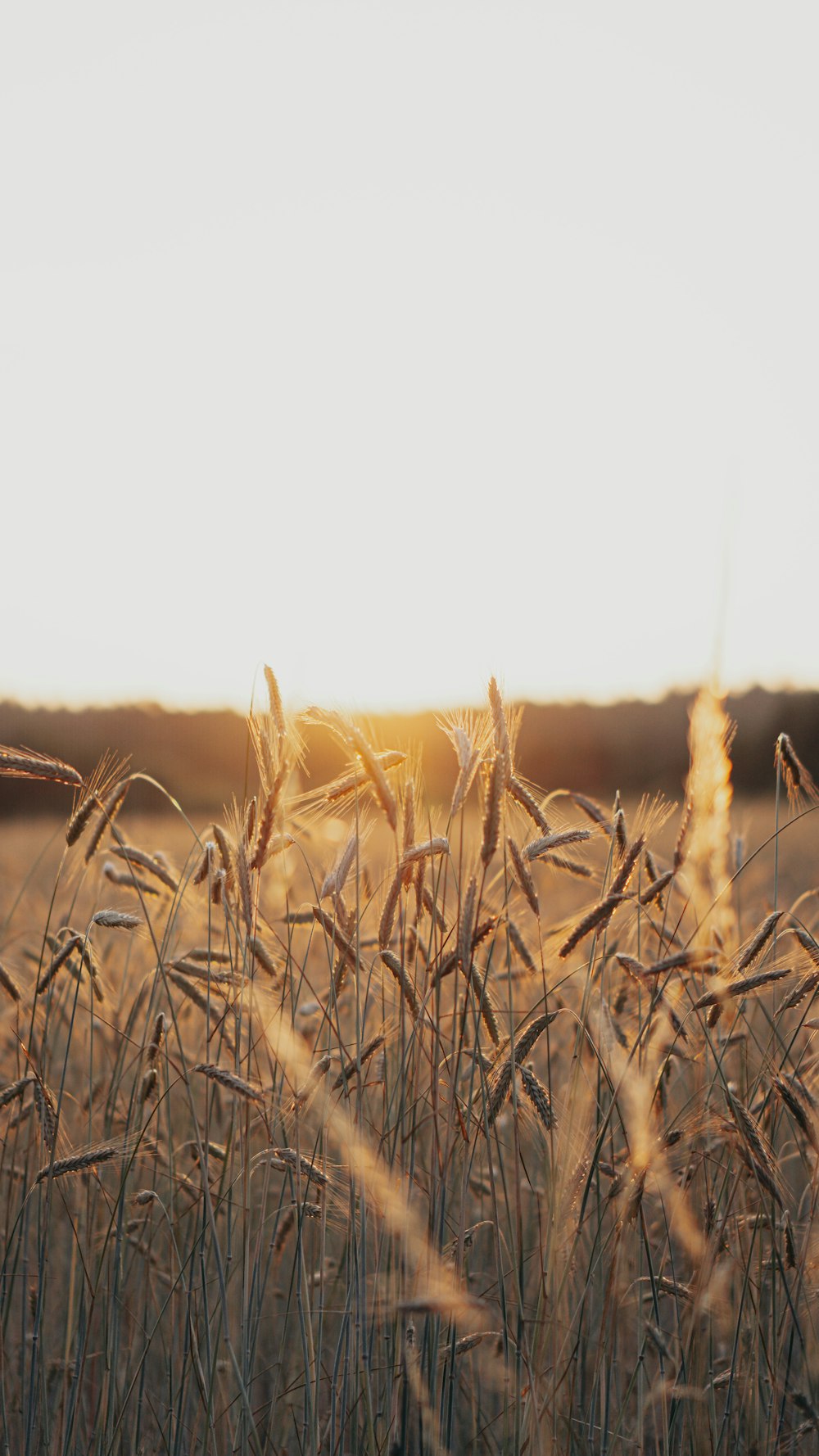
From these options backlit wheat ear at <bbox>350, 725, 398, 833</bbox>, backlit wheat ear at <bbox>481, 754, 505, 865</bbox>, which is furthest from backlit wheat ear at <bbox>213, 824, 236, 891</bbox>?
backlit wheat ear at <bbox>481, 754, 505, 865</bbox>

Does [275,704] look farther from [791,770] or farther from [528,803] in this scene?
[791,770]

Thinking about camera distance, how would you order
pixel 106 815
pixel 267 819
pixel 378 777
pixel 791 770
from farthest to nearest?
pixel 791 770, pixel 106 815, pixel 267 819, pixel 378 777

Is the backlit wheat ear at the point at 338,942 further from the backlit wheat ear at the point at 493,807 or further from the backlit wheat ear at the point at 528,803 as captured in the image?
the backlit wheat ear at the point at 528,803

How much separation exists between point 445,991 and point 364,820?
1272mm

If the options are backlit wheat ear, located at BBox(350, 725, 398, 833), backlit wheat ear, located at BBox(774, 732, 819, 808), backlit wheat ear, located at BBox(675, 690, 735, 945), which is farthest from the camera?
backlit wheat ear, located at BBox(774, 732, 819, 808)

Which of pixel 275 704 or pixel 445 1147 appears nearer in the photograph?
pixel 275 704

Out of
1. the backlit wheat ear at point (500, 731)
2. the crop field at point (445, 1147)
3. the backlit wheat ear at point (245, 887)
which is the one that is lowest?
the crop field at point (445, 1147)

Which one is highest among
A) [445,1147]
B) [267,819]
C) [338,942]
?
[267,819]

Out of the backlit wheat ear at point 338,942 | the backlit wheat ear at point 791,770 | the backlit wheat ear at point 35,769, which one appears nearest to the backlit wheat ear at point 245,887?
the backlit wheat ear at point 338,942

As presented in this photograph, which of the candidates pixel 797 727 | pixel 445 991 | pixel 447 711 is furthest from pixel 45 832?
pixel 797 727

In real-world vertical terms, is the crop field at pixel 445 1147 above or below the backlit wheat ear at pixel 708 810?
below

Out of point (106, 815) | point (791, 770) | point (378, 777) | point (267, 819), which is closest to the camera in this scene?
point (378, 777)

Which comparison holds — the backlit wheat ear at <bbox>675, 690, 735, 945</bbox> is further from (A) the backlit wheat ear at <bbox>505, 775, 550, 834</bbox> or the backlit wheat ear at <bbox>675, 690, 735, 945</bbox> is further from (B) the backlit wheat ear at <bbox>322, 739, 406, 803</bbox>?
(B) the backlit wheat ear at <bbox>322, 739, 406, 803</bbox>

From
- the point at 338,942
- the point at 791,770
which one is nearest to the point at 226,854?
the point at 338,942
